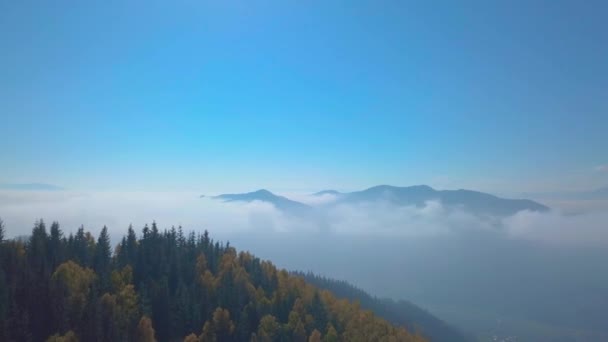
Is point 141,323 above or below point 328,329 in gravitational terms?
above

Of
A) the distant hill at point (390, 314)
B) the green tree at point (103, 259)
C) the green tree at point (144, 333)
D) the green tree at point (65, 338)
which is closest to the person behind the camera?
the green tree at point (65, 338)

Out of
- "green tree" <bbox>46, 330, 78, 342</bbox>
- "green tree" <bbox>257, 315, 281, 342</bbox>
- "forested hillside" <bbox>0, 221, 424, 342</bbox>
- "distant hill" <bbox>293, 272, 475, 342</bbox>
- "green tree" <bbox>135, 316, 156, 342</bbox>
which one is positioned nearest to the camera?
"green tree" <bbox>46, 330, 78, 342</bbox>

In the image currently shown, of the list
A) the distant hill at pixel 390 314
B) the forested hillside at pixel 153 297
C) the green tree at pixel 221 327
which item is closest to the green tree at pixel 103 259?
the forested hillside at pixel 153 297

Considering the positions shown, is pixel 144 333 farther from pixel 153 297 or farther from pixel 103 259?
pixel 103 259

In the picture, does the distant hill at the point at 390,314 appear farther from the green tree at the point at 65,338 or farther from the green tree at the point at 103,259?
the green tree at the point at 65,338

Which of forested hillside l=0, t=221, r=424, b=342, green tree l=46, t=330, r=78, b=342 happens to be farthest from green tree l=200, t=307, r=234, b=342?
green tree l=46, t=330, r=78, b=342

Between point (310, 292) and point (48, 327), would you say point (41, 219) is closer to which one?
point (48, 327)

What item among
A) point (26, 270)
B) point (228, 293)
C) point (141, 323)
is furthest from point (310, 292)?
point (26, 270)

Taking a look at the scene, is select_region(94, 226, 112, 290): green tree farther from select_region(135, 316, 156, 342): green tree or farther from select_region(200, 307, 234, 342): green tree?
select_region(200, 307, 234, 342): green tree
